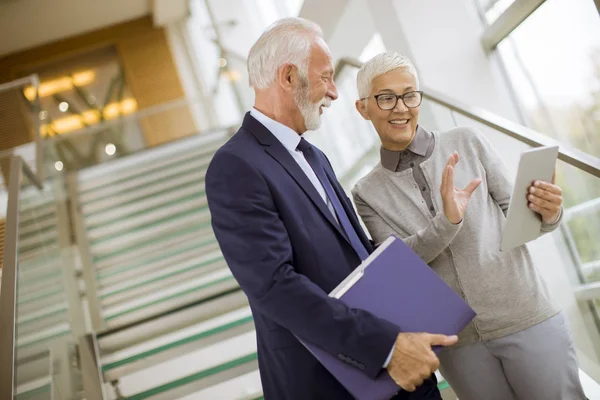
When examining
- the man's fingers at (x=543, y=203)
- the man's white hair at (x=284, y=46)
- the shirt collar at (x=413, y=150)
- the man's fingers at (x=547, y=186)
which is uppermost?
the man's white hair at (x=284, y=46)

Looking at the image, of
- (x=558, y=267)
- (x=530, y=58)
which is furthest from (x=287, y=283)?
(x=530, y=58)

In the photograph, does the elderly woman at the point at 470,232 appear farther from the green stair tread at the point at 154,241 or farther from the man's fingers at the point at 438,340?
the green stair tread at the point at 154,241

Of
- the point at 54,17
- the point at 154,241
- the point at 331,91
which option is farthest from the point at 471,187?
the point at 54,17

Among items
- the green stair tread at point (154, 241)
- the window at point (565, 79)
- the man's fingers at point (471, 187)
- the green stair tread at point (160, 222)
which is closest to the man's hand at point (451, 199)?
the man's fingers at point (471, 187)

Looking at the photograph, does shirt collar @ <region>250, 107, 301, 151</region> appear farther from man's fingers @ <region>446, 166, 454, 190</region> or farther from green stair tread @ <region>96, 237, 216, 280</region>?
green stair tread @ <region>96, 237, 216, 280</region>

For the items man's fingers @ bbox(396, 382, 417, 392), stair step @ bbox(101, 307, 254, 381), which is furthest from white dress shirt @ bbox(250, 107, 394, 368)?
stair step @ bbox(101, 307, 254, 381)

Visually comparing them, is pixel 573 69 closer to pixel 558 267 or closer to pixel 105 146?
pixel 558 267

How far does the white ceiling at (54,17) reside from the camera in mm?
10227

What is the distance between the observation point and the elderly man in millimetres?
1386

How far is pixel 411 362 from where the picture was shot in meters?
1.38

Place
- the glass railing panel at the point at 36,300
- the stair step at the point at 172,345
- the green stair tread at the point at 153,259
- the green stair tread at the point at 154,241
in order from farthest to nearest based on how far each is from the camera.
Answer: the green stair tread at the point at 154,241 → the green stair tread at the point at 153,259 → the stair step at the point at 172,345 → the glass railing panel at the point at 36,300

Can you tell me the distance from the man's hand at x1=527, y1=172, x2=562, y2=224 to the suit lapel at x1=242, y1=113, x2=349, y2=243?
57cm

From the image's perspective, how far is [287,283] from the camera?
4.63ft

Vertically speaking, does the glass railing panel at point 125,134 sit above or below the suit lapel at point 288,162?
above
